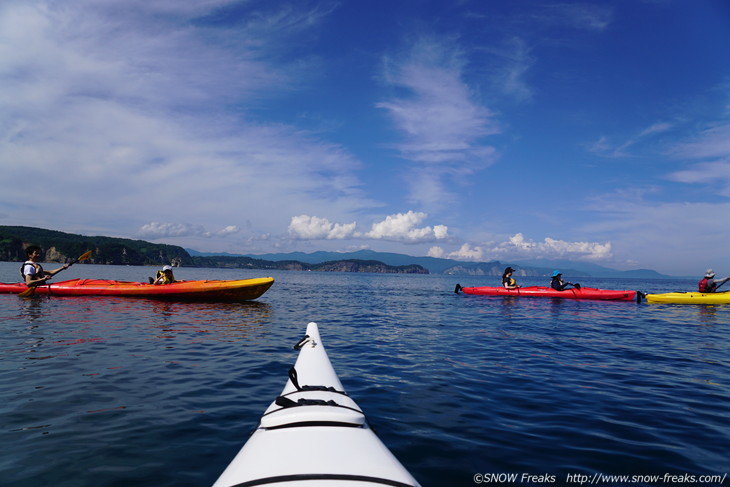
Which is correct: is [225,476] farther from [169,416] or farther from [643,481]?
[643,481]

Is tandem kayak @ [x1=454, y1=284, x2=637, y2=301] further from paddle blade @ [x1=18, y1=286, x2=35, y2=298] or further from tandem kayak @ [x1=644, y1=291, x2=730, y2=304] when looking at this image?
paddle blade @ [x1=18, y1=286, x2=35, y2=298]

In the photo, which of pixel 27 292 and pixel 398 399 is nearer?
pixel 398 399

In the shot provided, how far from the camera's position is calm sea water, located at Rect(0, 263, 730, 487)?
4.29 m

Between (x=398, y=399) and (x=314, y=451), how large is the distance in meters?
4.05

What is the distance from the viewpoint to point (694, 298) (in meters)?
25.5

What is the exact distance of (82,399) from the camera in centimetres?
608

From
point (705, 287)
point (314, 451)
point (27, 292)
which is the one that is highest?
point (705, 287)

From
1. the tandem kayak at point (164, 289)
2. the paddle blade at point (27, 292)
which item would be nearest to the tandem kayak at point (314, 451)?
the tandem kayak at point (164, 289)

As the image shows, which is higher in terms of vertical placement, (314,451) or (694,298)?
(314,451)

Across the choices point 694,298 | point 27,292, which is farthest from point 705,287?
point 27,292

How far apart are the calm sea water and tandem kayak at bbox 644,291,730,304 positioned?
14751 mm

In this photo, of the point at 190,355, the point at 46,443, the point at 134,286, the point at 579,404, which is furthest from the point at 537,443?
the point at 134,286

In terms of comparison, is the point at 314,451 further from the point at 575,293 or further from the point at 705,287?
the point at 705,287

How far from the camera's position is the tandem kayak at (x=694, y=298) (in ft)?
81.4
